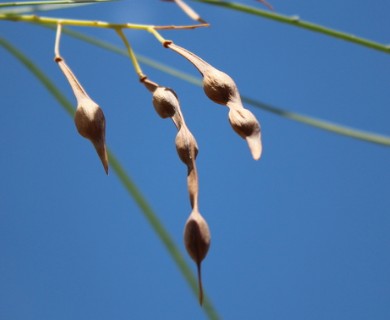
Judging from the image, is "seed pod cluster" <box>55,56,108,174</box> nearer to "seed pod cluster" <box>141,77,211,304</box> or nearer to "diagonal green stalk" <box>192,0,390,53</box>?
"seed pod cluster" <box>141,77,211,304</box>

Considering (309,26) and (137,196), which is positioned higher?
(309,26)

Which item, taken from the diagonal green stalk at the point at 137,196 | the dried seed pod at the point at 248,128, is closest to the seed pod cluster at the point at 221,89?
the dried seed pod at the point at 248,128

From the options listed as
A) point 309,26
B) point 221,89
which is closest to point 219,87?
point 221,89

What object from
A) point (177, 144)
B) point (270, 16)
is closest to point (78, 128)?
point (177, 144)

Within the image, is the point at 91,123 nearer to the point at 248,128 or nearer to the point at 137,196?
the point at 248,128

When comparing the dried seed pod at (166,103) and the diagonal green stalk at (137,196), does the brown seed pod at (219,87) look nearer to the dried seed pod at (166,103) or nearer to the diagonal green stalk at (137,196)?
the dried seed pod at (166,103)

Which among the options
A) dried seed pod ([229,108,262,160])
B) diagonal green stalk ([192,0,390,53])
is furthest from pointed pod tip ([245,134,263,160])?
diagonal green stalk ([192,0,390,53])

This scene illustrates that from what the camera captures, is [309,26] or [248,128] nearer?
[248,128]

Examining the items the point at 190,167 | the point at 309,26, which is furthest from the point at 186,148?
the point at 309,26
